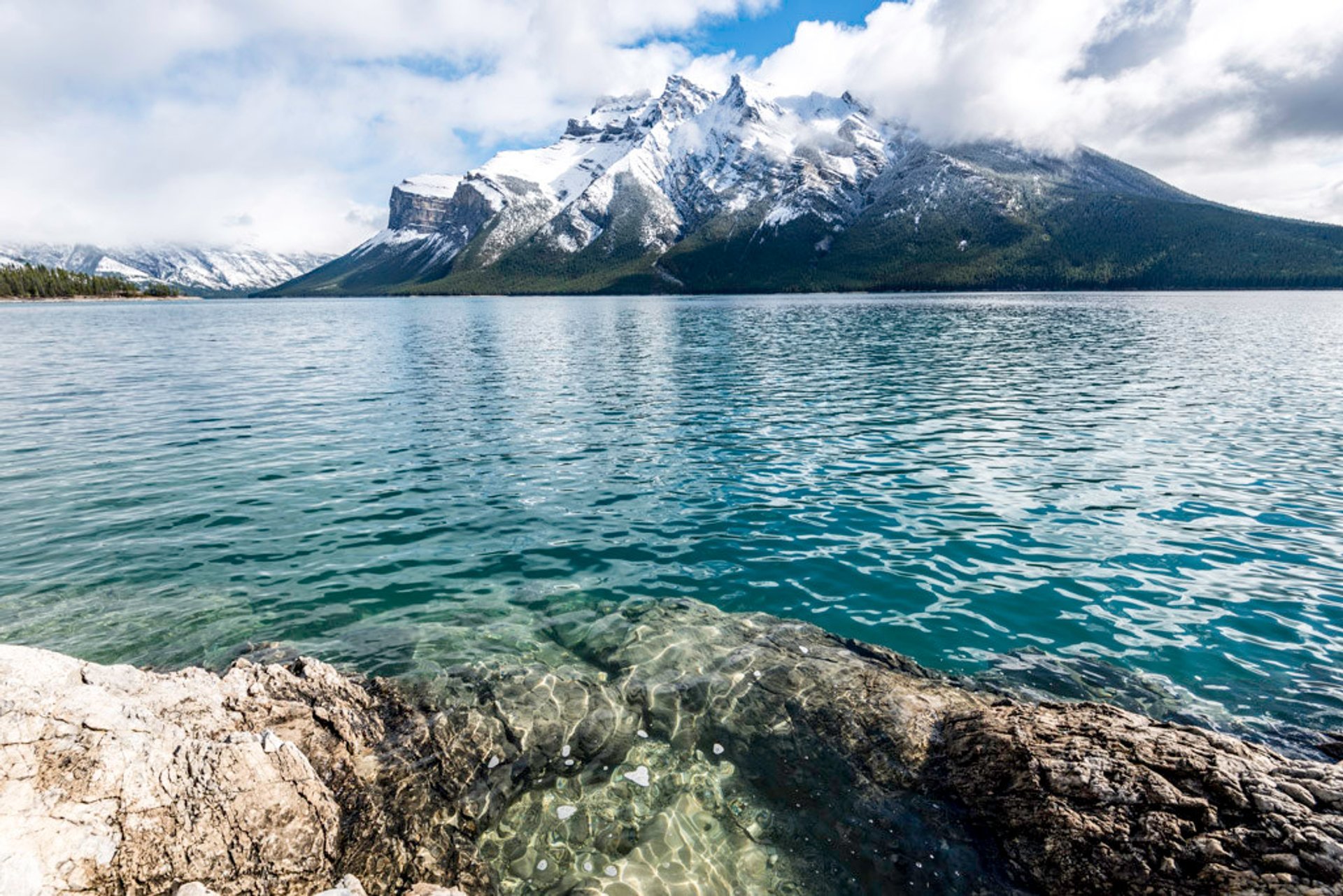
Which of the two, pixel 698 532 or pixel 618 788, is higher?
pixel 698 532

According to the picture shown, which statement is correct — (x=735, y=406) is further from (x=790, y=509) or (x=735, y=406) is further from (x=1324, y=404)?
(x=1324, y=404)

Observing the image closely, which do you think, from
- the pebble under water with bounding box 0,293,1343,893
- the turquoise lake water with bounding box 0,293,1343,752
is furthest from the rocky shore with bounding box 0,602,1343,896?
the turquoise lake water with bounding box 0,293,1343,752

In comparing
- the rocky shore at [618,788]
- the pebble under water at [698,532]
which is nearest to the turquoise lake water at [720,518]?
the pebble under water at [698,532]

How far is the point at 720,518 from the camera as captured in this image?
19719mm

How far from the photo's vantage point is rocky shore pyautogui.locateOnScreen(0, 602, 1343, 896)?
6.40m

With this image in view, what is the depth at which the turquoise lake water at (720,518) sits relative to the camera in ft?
42.2

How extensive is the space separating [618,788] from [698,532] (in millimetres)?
10140

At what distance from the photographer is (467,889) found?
7.45 meters

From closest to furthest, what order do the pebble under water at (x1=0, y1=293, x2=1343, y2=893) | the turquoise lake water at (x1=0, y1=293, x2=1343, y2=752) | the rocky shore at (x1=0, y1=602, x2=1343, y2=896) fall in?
1. the rocky shore at (x1=0, y1=602, x2=1343, y2=896)
2. the pebble under water at (x1=0, y1=293, x2=1343, y2=893)
3. the turquoise lake water at (x1=0, y1=293, x2=1343, y2=752)

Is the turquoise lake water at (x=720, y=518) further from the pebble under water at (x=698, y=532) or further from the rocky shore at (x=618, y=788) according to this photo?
the rocky shore at (x=618, y=788)

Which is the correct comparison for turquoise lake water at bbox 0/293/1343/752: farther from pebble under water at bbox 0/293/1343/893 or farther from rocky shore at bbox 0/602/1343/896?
rocky shore at bbox 0/602/1343/896

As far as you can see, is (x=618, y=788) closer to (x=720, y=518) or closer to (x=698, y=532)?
(x=698, y=532)

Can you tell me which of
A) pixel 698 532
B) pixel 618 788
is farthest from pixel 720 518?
pixel 618 788

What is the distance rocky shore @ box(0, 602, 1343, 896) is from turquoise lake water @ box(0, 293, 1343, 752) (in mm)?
2575
